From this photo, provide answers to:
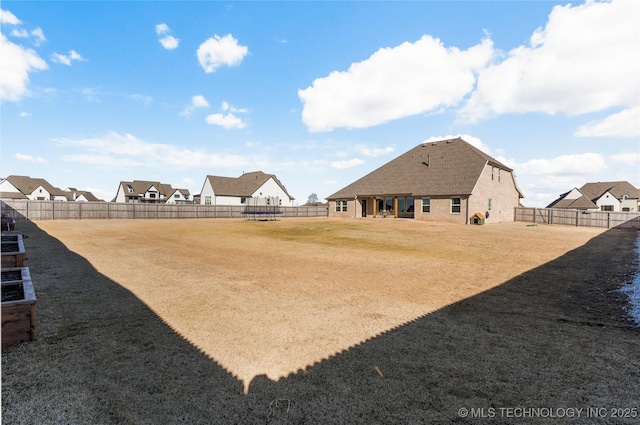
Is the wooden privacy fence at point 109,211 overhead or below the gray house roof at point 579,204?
below

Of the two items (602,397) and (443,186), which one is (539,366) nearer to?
(602,397)

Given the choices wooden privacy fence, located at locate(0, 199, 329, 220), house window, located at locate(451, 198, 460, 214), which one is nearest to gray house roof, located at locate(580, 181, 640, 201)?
house window, located at locate(451, 198, 460, 214)

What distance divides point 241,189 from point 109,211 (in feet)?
81.6

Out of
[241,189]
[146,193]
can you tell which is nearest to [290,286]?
[241,189]

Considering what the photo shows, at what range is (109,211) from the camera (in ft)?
111

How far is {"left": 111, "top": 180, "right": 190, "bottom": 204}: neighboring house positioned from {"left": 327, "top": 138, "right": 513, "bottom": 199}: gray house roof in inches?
2186

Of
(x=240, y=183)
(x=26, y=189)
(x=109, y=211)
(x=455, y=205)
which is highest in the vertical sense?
(x=240, y=183)

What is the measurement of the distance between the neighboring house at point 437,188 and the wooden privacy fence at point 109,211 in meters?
11.8

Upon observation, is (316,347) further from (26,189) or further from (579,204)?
(26,189)

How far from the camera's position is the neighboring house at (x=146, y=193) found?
240 feet

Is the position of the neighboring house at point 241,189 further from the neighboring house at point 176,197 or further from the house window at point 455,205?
the house window at point 455,205

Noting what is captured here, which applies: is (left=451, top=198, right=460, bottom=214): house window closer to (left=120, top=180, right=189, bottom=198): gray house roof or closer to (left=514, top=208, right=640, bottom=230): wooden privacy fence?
(left=514, top=208, right=640, bottom=230): wooden privacy fence

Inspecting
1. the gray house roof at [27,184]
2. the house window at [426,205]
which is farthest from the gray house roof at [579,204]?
the gray house roof at [27,184]

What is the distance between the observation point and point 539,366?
3918 millimetres
